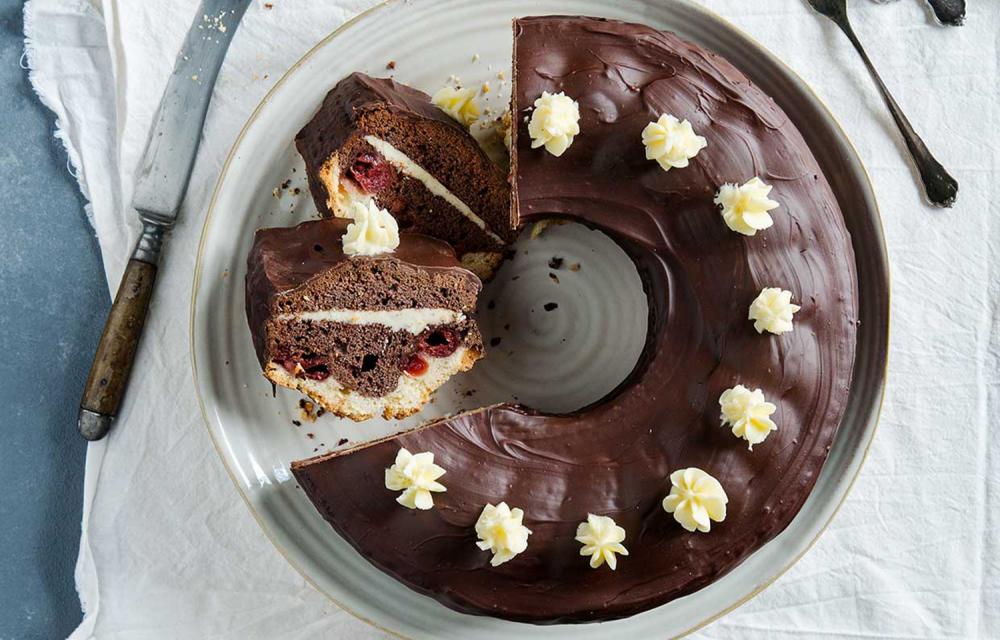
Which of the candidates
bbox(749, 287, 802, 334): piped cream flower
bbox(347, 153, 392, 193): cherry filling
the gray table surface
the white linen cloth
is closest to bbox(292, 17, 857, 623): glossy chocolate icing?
bbox(749, 287, 802, 334): piped cream flower

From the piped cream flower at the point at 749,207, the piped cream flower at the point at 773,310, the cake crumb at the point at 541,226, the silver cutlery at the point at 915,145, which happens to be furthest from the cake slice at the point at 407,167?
the silver cutlery at the point at 915,145

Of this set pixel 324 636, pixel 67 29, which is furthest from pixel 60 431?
pixel 67 29

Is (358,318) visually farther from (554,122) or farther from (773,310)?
(773,310)

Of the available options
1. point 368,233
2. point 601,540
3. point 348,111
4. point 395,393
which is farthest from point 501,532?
point 348,111

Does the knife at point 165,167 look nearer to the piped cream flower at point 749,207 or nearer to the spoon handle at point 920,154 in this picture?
the piped cream flower at point 749,207

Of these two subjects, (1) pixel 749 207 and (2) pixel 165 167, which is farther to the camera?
(2) pixel 165 167

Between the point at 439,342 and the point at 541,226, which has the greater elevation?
the point at 541,226
